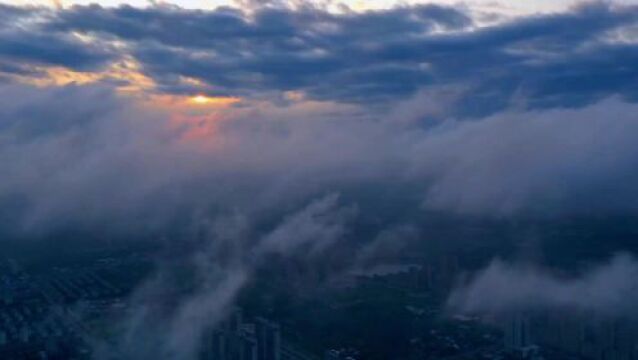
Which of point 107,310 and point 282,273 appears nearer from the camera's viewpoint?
point 107,310

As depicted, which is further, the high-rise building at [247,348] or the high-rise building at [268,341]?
the high-rise building at [268,341]

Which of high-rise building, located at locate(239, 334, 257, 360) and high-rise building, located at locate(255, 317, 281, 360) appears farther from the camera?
high-rise building, located at locate(255, 317, 281, 360)

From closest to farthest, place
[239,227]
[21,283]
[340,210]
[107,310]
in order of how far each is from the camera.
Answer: [107,310] → [21,283] → [239,227] → [340,210]

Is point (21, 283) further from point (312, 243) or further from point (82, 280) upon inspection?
point (312, 243)

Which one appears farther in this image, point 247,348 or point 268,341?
point 268,341

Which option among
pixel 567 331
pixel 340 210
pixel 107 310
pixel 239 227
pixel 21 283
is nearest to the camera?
pixel 567 331

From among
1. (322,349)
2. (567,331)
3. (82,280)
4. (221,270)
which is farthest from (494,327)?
(82,280)

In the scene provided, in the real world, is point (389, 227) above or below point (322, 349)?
above

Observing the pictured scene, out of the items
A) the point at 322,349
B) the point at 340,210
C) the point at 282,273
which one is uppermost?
the point at 340,210
